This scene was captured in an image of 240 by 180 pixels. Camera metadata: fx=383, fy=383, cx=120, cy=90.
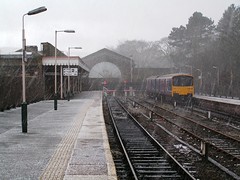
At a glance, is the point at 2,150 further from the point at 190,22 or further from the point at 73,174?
the point at 190,22

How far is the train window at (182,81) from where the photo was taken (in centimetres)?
3665

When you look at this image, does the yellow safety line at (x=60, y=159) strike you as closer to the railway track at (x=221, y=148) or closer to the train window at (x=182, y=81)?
the railway track at (x=221, y=148)

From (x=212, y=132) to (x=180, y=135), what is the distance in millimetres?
1664

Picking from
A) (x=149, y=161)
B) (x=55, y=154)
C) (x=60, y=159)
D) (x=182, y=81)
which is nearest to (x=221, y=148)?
(x=149, y=161)

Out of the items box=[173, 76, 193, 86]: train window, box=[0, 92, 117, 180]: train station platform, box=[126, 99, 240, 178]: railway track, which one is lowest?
box=[126, 99, 240, 178]: railway track

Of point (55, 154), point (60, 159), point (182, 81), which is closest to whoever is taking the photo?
point (60, 159)

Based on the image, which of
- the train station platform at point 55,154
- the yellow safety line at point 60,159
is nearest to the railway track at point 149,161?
the train station platform at point 55,154

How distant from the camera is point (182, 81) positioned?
37062 mm

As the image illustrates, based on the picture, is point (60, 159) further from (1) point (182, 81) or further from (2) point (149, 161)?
(1) point (182, 81)

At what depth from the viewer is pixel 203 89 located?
64062 millimetres

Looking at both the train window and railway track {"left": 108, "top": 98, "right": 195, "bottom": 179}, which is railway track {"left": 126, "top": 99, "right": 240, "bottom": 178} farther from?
the train window

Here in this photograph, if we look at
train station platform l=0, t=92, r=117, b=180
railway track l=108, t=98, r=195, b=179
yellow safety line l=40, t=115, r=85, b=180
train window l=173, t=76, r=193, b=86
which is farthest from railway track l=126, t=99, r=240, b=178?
train window l=173, t=76, r=193, b=86

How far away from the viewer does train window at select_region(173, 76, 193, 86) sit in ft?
120

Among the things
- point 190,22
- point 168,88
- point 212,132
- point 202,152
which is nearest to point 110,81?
point 190,22
